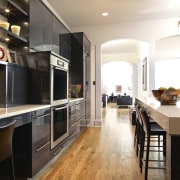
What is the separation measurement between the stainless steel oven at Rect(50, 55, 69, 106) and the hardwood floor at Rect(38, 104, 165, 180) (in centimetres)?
89

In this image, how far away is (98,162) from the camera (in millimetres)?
2770

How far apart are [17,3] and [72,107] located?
1962 mm

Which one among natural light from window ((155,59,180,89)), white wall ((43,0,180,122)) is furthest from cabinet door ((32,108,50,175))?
natural light from window ((155,59,180,89))

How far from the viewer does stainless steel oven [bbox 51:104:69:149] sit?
102 inches

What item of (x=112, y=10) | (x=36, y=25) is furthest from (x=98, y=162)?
(x=112, y=10)

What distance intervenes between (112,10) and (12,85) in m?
3.07

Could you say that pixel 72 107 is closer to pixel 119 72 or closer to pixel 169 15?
pixel 169 15

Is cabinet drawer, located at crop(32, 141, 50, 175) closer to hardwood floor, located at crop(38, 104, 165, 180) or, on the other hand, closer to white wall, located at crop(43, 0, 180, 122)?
hardwood floor, located at crop(38, 104, 165, 180)

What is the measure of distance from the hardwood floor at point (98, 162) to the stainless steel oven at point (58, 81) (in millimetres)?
890

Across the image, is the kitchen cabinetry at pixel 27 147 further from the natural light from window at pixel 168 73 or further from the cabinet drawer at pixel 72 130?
the natural light from window at pixel 168 73

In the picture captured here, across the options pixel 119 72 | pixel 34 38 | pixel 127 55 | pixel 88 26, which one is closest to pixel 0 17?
pixel 34 38

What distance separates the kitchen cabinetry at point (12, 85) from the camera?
225 cm

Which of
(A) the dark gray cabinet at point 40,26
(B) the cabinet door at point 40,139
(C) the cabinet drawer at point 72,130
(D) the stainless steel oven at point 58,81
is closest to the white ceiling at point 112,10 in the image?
(A) the dark gray cabinet at point 40,26

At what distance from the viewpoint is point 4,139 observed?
1.37 meters
